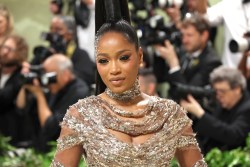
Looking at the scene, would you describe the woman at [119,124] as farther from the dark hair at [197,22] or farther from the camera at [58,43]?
the camera at [58,43]

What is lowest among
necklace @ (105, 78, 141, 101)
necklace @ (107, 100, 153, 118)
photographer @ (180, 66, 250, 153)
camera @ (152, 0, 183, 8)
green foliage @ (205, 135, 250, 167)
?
green foliage @ (205, 135, 250, 167)

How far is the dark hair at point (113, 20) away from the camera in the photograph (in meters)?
2.03

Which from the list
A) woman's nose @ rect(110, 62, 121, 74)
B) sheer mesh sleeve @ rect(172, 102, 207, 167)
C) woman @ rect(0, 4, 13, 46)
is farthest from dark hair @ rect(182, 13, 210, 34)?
woman's nose @ rect(110, 62, 121, 74)

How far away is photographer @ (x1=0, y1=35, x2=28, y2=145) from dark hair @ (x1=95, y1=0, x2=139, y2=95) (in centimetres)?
249

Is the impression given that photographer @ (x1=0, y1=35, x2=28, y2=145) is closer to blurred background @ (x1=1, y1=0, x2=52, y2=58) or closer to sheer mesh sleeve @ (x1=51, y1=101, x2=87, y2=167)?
blurred background @ (x1=1, y1=0, x2=52, y2=58)

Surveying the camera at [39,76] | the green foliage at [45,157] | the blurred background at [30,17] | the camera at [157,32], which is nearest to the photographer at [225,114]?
the green foliage at [45,157]

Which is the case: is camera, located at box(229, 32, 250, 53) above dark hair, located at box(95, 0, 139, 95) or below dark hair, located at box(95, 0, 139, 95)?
below

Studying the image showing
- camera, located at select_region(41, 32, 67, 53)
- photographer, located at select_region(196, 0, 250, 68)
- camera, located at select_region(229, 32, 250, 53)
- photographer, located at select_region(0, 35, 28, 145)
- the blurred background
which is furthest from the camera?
the blurred background

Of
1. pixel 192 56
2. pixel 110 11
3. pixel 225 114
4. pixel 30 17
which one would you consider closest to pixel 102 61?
pixel 110 11

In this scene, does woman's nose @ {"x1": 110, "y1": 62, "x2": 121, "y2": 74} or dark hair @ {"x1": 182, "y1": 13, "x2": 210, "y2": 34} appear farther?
dark hair @ {"x1": 182, "y1": 13, "x2": 210, "y2": 34}

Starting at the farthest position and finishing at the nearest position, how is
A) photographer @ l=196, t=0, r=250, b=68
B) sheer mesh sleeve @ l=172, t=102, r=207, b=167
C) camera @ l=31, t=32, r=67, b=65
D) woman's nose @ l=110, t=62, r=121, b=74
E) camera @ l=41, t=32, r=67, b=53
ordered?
camera @ l=41, t=32, r=67, b=53
camera @ l=31, t=32, r=67, b=65
photographer @ l=196, t=0, r=250, b=68
sheer mesh sleeve @ l=172, t=102, r=207, b=167
woman's nose @ l=110, t=62, r=121, b=74

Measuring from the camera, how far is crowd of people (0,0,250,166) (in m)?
2.02

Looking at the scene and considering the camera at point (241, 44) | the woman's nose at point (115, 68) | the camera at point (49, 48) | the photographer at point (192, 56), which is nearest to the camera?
the woman's nose at point (115, 68)

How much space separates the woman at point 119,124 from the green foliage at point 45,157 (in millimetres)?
787
